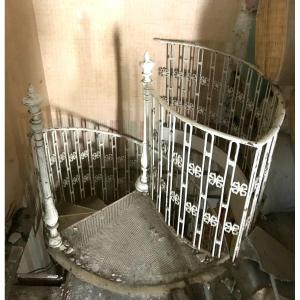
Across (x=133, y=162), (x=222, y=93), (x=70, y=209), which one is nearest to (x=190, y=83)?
(x=222, y=93)

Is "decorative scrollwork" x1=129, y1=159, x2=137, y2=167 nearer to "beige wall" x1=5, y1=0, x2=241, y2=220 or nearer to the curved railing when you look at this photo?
Result: the curved railing

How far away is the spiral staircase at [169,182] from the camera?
1.65 meters

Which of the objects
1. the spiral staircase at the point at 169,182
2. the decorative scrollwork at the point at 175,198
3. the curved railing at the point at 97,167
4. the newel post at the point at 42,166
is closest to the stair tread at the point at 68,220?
the spiral staircase at the point at 169,182

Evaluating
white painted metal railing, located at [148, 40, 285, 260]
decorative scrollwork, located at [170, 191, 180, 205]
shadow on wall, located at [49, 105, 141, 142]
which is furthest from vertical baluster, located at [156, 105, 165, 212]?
shadow on wall, located at [49, 105, 141, 142]

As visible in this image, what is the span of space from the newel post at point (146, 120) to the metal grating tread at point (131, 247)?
0.36 ft

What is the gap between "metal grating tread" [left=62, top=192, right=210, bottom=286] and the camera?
1806 millimetres

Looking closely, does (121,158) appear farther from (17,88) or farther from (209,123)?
(17,88)

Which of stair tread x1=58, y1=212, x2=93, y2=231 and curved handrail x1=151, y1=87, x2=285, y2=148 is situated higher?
curved handrail x1=151, y1=87, x2=285, y2=148

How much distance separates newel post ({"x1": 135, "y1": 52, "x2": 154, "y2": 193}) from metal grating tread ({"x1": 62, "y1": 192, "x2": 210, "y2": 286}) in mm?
110

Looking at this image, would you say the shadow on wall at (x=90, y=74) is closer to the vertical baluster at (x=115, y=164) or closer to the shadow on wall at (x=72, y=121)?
the shadow on wall at (x=72, y=121)

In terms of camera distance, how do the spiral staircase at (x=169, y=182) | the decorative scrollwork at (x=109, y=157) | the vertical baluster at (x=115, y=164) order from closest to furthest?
the spiral staircase at (x=169, y=182)
the vertical baluster at (x=115, y=164)
the decorative scrollwork at (x=109, y=157)

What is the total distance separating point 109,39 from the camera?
8.54 feet

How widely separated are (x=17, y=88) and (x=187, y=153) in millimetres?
1092

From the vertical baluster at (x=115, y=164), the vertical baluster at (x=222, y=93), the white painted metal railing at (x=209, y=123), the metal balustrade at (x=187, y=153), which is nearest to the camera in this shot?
the metal balustrade at (x=187, y=153)
